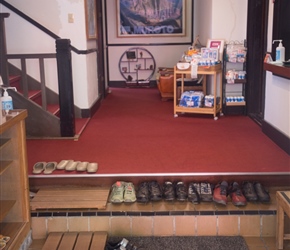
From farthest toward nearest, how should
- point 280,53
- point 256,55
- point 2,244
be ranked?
point 256,55, point 280,53, point 2,244

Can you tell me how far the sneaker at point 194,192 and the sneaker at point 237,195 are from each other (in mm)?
261

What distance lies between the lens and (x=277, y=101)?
4.18 metres

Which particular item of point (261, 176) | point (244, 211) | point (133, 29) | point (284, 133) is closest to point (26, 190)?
point (244, 211)

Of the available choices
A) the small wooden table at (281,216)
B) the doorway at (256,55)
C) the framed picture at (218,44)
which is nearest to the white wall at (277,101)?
the doorway at (256,55)

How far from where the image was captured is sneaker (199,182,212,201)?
312 centimetres

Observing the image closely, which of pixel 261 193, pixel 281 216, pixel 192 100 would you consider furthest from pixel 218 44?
pixel 281 216

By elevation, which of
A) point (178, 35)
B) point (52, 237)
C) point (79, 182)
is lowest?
point (52, 237)

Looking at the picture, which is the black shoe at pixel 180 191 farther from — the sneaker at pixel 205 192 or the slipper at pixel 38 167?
the slipper at pixel 38 167

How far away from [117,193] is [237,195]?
3.04ft

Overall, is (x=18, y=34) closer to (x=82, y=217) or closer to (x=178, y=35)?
(x=82, y=217)

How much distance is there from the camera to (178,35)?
8.69m

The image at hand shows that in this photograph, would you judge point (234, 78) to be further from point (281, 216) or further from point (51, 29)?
point (281, 216)

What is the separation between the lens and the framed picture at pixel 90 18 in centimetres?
562

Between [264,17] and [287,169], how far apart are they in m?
2.51
